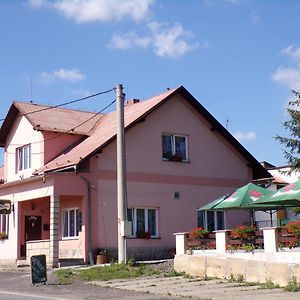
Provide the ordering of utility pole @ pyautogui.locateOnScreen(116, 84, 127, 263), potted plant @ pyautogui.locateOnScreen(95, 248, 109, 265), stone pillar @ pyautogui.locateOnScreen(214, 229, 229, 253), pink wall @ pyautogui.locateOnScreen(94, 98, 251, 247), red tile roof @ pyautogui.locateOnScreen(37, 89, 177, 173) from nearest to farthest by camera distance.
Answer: stone pillar @ pyautogui.locateOnScreen(214, 229, 229, 253)
utility pole @ pyautogui.locateOnScreen(116, 84, 127, 263)
potted plant @ pyautogui.locateOnScreen(95, 248, 109, 265)
red tile roof @ pyautogui.locateOnScreen(37, 89, 177, 173)
pink wall @ pyautogui.locateOnScreen(94, 98, 251, 247)

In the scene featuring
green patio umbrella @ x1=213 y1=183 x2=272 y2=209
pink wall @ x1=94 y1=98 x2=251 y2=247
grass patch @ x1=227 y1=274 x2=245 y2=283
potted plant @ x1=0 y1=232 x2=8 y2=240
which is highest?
pink wall @ x1=94 y1=98 x2=251 y2=247

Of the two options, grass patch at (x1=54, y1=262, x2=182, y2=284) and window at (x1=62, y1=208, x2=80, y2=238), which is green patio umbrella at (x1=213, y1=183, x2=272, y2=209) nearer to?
grass patch at (x1=54, y1=262, x2=182, y2=284)

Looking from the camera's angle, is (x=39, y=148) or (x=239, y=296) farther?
(x=39, y=148)

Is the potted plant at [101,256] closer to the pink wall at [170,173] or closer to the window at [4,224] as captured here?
the pink wall at [170,173]

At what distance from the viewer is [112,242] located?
2608 cm

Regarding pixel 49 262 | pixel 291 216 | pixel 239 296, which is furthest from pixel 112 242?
pixel 239 296

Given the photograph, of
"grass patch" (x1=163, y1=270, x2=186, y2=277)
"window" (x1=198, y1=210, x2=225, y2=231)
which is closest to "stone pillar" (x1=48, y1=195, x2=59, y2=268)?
"grass patch" (x1=163, y1=270, x2=186, y2=277)

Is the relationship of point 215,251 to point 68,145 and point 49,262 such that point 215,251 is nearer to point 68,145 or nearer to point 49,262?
point 49,262

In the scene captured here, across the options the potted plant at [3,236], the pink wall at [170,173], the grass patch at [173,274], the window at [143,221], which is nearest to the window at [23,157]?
the potted plant at [3,236]

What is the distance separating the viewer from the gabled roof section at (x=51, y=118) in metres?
29.1

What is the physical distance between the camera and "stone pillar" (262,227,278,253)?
16.6 m

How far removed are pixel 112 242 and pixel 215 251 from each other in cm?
814

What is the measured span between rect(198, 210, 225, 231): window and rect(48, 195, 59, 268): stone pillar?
24.6 ft

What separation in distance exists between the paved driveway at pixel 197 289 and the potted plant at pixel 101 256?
5882 millimetres
